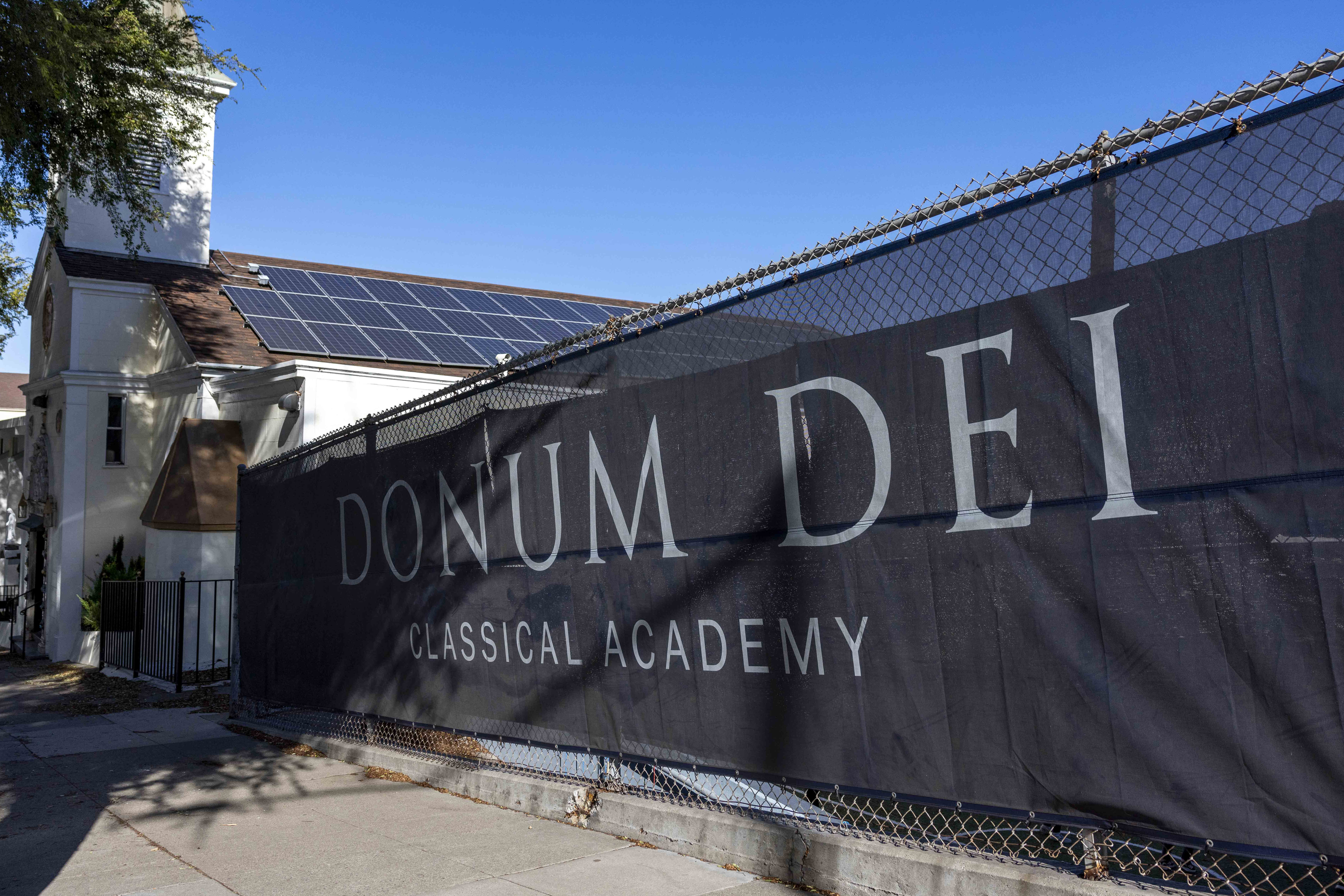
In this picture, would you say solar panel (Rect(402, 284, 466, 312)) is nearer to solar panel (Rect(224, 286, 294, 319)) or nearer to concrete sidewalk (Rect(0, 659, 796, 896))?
solar panel (Rect(224, 286, 294, 319))

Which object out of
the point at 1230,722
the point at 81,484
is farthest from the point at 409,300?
the point at 1230,722

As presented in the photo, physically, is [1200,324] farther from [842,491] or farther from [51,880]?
[51,880]

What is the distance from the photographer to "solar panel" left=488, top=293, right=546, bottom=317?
66.1ft

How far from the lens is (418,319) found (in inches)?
710

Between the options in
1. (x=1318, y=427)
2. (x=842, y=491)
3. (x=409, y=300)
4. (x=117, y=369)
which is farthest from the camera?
(x=409, y=300)

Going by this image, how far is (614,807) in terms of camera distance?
207 inches

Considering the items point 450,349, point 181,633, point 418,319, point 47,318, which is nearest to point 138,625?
point 181,633

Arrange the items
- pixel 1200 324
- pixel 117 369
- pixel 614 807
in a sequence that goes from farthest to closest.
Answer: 1. pixel 117 369
2. pixel 614 807
3. pixel 1200 324

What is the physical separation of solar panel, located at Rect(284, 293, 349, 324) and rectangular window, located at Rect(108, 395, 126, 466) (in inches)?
133

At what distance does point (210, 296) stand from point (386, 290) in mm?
3271

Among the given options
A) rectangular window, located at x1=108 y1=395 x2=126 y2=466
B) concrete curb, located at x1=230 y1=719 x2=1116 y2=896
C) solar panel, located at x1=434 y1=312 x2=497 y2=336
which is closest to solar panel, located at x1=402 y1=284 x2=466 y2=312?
solar panel, located at x1=434 y1=312 x2=497 y2=336

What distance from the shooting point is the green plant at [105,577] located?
16.4m

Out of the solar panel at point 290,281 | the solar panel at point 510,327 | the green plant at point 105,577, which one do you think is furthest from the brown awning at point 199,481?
the solar panel at point 510,327

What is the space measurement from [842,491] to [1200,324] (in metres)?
1.43
